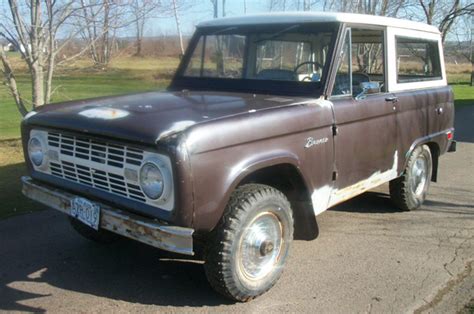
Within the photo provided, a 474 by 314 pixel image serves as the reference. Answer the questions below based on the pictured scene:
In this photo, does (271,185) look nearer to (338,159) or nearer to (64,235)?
(338,159)

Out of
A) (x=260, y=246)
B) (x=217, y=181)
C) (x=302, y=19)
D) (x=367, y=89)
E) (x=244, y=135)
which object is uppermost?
(x=302, y=19)

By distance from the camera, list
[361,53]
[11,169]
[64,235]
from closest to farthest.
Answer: [64,235]
[361,53]
[11,169]

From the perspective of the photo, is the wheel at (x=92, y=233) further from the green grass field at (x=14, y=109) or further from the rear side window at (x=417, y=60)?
Answer: the rear side window at (x=417, y=60)

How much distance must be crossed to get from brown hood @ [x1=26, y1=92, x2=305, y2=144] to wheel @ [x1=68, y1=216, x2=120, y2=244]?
1.12m

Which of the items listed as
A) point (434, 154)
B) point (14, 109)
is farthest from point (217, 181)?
point (14, 109)

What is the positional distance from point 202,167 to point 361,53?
127 inches

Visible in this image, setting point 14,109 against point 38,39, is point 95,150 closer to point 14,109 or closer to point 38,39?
point 38,39

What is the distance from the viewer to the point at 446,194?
21.6ft

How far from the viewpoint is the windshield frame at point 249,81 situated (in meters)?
4.30

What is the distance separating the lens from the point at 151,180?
319 centimetres

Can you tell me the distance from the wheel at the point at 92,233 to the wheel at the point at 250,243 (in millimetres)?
1553

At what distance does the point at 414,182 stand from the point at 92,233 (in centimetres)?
339

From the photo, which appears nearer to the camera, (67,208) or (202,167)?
(202,167)

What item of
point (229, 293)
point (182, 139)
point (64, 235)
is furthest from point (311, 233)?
point (64, 235)
